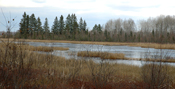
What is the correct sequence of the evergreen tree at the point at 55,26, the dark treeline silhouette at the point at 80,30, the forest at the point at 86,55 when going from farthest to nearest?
1. the evergreen tree at the point at 55,26
2. the dark treeline silhouette at the point at 80,30
3. the forest at the point at 86,55

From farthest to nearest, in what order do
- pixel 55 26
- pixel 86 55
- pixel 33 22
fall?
pixel 55 26
pixel 33 22
pixel 86 55

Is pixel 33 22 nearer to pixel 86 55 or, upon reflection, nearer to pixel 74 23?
pixel 74 23

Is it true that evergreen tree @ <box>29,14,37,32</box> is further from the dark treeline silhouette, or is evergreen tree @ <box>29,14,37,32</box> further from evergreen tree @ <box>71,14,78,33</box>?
evergreen tree @ <box>71,14,78,33</box>

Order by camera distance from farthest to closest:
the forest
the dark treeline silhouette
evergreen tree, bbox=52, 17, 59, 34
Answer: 1. evergreen tree, bbox=52, 17, 59, 34
2. the dark treeline silhouette
3. the forest

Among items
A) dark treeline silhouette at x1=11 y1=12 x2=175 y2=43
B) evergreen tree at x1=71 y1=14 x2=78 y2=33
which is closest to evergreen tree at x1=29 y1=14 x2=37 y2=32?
dark treeline silhouette at x1=11 y1=12 x2=175 y2=43

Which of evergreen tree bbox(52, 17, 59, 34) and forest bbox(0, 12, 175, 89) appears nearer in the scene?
forest bbox(0, 12, 175, 89)

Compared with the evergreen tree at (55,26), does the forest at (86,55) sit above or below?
below

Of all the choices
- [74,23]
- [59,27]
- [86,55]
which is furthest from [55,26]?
[86,55]

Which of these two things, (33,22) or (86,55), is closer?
(86,55)

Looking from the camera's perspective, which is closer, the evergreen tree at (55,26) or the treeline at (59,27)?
the treeline at (59,27)

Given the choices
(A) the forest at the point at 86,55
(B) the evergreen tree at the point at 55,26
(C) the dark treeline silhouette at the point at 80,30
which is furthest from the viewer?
(B) the evergreen tree at the point at 55,26

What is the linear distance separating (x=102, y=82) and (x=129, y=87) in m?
1.02

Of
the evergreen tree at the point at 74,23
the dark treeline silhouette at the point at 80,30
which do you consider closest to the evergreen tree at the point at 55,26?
the dark treeline silhouette at the point at 80,30

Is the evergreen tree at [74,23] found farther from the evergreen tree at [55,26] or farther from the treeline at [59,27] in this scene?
the evergreen tree at [55,26]
